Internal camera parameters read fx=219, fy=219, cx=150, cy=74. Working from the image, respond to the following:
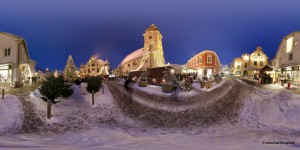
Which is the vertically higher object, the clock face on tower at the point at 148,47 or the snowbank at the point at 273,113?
the clock face on tower at the point at 148,47

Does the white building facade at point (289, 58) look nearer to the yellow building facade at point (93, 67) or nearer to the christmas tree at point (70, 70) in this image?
the christmas tree at point (70, 70)

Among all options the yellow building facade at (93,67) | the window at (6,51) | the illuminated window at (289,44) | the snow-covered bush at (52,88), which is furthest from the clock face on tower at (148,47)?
the snow-covered bush at (52,88)

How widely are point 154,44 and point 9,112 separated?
3335cm

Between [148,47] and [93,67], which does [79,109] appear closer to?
[148,47]

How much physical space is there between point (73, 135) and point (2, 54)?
71.5 ft

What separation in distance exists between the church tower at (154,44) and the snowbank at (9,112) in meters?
29.4

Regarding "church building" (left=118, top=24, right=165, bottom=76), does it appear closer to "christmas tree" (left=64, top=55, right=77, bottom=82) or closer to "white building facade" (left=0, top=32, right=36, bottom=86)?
"christmas tree" (left=64, top=55, right=77, bottom=82)

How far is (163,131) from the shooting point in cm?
1347

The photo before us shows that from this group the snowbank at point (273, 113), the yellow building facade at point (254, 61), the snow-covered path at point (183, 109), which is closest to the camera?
the snowbank at point (273, 113)

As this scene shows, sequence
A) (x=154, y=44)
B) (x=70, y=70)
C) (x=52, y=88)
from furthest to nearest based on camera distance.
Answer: (x=154, y=44)
(x=70, y=70)
(x=52, y=88)

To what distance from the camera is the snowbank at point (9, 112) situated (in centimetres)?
1216

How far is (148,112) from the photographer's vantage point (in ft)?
57.3

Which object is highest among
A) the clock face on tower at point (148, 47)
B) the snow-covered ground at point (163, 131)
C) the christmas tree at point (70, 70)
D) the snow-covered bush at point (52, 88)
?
the clock face on tower at point (148, 47)

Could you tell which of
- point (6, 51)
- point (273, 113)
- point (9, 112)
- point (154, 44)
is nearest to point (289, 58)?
point (273, 113)
